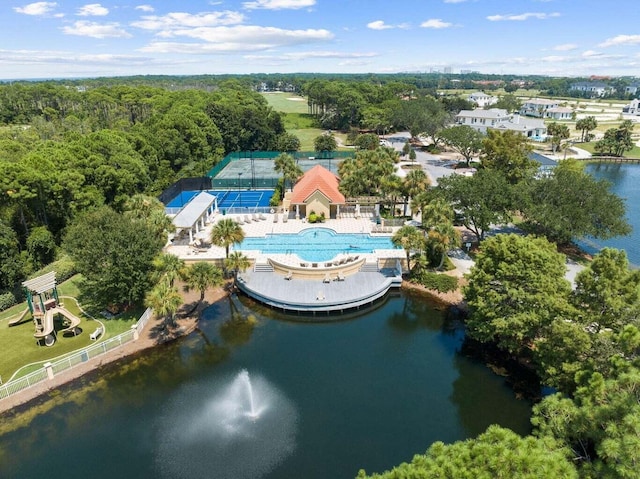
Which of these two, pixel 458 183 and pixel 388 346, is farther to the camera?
pixel 458 183

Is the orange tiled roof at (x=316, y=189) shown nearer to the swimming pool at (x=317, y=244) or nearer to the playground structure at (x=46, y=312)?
the swimming pool at (x=317, y=244)

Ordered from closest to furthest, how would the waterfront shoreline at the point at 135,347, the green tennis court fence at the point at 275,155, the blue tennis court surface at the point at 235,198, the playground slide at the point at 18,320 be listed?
the waterfront shoreline at the point at 135,347
the playground slide at the point at 18,320
the blue tennis court surface at the point at 235,198
the green tennis court fence at the point at 275,155

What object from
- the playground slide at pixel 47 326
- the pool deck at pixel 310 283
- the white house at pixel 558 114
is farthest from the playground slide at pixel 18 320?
the white house at pixel 558 114

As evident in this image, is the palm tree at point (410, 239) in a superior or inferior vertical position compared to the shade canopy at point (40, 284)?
superior

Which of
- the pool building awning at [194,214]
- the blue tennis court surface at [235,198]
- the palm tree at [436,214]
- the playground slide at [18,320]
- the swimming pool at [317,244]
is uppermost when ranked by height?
the palm tree at [436,214]

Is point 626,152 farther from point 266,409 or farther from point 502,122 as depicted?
point 266,409

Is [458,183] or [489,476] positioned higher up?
[458,183]

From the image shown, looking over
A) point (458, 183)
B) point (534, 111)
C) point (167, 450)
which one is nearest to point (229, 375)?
point (167, 450)

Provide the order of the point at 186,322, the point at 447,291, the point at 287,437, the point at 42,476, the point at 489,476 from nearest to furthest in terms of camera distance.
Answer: the point at 489,476
the point at 42,476
the point at 287,437
the point at 186,322
the point at 447,291

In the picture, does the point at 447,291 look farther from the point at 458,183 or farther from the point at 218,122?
the point at 218,122
